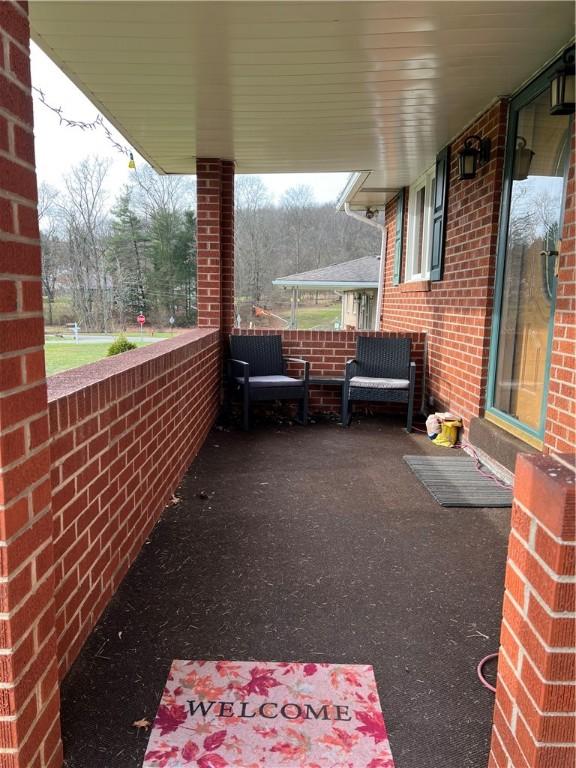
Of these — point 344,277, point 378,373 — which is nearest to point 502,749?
point 378,373

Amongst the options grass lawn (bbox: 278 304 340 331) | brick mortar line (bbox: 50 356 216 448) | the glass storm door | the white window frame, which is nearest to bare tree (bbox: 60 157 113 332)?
grass lawn (bbox: 278 304 340 331)

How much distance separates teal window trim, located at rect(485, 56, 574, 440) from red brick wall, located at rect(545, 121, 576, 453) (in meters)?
0.15

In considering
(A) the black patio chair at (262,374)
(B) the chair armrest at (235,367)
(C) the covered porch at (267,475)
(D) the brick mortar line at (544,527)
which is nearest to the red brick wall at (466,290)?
(C) the covered porch at (267,475)

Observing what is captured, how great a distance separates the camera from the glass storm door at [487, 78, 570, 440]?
333 centimetres

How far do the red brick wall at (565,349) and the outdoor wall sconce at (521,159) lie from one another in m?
0.67

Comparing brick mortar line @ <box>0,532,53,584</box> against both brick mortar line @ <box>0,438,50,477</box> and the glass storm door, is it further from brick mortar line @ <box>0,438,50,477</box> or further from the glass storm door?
the glass storm door

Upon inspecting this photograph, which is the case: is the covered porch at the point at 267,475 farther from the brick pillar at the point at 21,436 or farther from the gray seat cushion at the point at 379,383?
the gray seat cushion at the point at 379,383

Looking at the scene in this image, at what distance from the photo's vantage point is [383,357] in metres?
5.71

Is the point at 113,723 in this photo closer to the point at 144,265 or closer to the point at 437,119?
the point at 437,119

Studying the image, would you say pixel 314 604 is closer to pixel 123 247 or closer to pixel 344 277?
pixel 344 277

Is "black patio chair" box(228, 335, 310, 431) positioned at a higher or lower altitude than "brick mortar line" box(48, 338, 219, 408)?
lower

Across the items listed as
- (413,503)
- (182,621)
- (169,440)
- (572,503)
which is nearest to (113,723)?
(182,621)

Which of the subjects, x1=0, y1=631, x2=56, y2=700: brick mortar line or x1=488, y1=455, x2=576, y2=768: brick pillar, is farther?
x1=0, y1=631, x2=56, y2=700: brick mortar line

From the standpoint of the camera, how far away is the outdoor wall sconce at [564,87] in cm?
294
